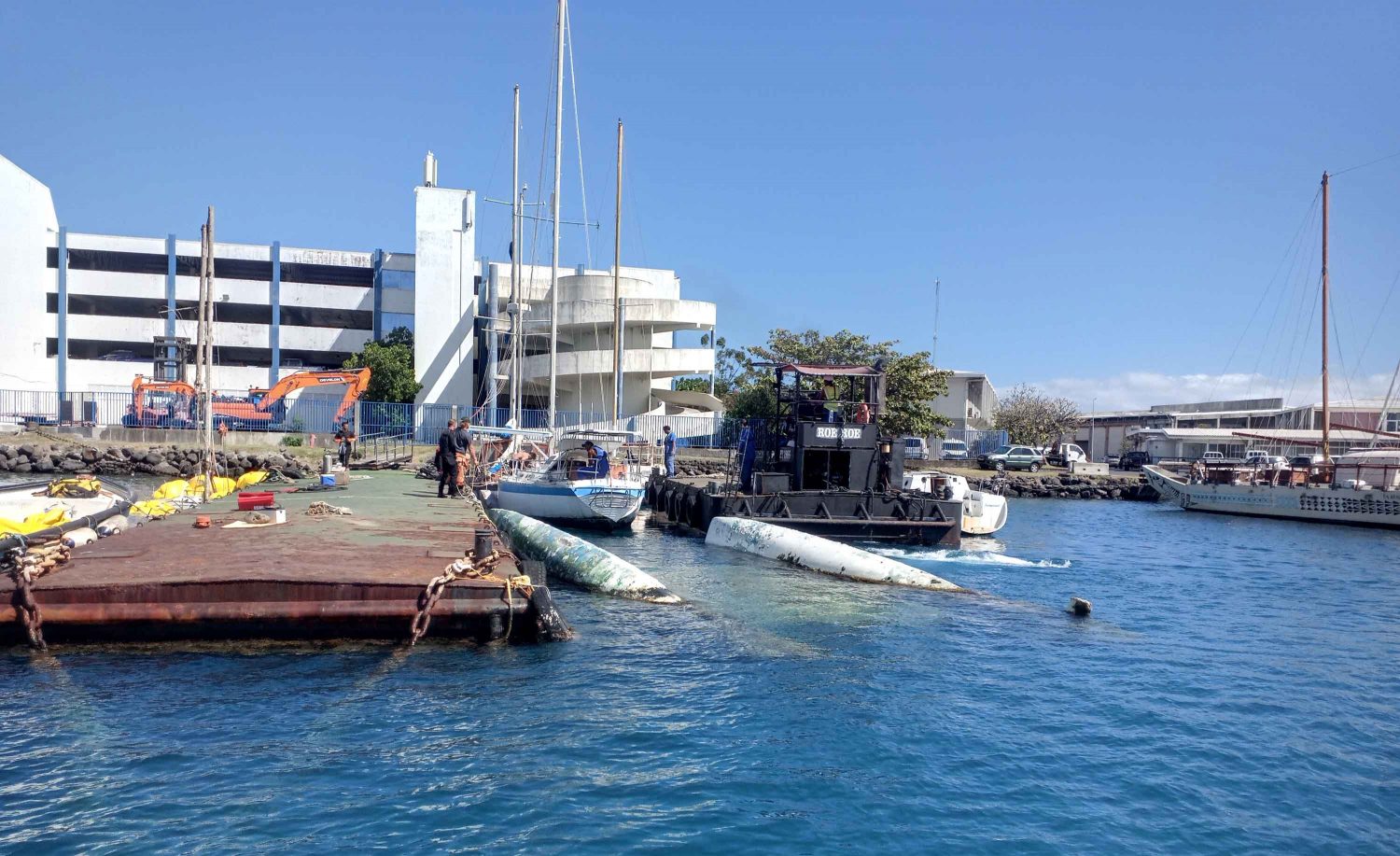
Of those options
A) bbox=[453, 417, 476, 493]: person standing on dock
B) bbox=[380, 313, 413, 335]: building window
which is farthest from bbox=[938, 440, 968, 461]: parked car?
bbox=[453, 417, 476, 493]: person standing on dock

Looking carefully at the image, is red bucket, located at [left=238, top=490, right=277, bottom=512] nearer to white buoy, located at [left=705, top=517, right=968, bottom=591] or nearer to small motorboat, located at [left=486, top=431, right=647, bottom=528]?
small motorboat, located at [left=486, top=431, right=647, bottom=528]

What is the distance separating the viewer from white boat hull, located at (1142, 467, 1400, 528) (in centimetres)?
3584

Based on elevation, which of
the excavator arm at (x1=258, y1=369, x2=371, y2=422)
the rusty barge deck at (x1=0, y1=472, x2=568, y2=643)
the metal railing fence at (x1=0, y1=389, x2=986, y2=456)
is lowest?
the rusty barge deck at (x1=0, y1=472, x2=568, y2=643)

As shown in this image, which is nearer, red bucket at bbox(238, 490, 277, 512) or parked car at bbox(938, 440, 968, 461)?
red bucket at bbox(238, 490, 277, 512)

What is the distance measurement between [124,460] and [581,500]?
1006 inches

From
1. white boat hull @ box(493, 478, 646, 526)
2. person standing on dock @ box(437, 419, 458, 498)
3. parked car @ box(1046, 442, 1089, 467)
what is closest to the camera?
person standing on dock @ box(437, 419, 458, 498)

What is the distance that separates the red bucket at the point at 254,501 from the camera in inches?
663

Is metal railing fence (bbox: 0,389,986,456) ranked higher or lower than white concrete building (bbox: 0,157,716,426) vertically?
lower

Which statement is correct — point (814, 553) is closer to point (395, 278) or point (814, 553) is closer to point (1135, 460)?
point (395, 278)

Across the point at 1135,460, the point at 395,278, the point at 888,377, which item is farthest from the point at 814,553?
the point at 1135,460

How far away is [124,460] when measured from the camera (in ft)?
128

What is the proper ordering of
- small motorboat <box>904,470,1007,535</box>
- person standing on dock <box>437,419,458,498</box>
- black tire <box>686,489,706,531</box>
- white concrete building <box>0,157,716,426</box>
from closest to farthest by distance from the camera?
person standing on dock <box>437,419,458,498</box> → black tire <box>686,489,706,531</box> → small motorboat <box>904,470,1007,535</box> → white concrete building <box>0,157,716,426</box>

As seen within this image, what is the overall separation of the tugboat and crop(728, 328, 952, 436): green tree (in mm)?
19118

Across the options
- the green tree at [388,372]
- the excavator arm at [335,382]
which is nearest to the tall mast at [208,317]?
the excavator arm at [335,382]
